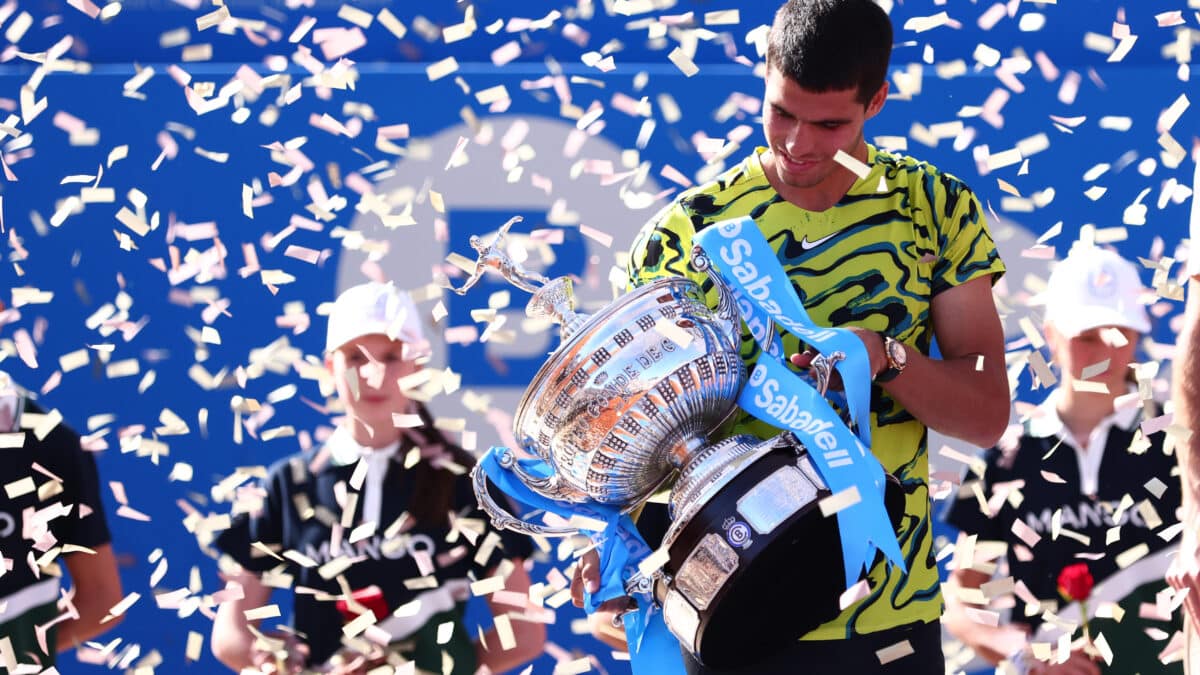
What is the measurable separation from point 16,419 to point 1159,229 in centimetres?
280

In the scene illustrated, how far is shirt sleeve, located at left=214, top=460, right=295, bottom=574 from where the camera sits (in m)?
3.38

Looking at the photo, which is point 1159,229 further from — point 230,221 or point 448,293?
point 230,221

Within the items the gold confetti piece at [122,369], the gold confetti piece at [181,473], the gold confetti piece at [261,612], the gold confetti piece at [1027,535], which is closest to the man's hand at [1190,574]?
the gold confetti piece at [1027,535]

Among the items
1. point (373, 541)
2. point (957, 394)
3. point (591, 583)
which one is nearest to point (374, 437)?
point (373, 541)

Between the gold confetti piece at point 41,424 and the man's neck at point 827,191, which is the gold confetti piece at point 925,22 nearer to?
the man's neck at point 827,191

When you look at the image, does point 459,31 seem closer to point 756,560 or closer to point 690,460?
point 690,460

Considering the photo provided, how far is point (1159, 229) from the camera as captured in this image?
345 centimetres

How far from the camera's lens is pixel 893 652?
1934 mm

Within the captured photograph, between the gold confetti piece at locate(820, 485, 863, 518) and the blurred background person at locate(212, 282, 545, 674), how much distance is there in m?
1.82

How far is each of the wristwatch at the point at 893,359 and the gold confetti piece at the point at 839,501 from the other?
9.3 inches

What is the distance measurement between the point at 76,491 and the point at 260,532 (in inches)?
17.4

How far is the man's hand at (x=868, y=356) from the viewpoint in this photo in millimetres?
1766

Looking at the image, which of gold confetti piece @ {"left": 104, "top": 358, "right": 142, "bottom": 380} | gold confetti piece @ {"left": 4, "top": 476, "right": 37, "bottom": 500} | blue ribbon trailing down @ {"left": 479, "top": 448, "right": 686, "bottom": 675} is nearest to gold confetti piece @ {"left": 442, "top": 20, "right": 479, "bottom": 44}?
gold confetti piece @ {"left": 104, "top": 358, "right": 142, "bottom": 380}

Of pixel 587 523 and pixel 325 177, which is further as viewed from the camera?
pixel 325 177
